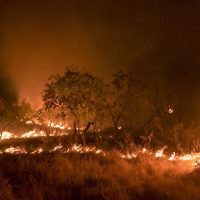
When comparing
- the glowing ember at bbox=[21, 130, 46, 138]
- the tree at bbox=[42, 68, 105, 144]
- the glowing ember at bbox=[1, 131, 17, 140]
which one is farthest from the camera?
the glowing ember at bbox=[1, 131, 17, 140]

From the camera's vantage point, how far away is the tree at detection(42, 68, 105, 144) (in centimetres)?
1602

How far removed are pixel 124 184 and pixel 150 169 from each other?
1.70 m

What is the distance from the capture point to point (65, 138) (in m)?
17.9

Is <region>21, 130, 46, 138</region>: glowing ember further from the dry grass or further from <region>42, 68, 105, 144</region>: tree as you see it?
the dry grass

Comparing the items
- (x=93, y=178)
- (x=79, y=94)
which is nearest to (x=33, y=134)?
(x=79, y=94)

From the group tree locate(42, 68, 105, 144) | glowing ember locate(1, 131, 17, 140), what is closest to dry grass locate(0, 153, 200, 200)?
tree locate(42, 68, 105, 144)

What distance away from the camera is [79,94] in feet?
52.6

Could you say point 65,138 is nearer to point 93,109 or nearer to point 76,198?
point 93,109

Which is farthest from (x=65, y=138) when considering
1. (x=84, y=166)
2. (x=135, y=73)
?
(x=84, y=166)

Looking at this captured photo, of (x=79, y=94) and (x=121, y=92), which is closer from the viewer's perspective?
(x=79, y=94)

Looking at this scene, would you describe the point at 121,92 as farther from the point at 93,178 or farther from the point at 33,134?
the point at 93,178

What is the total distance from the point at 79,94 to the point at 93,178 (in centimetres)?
673

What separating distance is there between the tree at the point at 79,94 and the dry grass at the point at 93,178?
169 inches

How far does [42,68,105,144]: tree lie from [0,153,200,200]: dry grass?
169 inches
